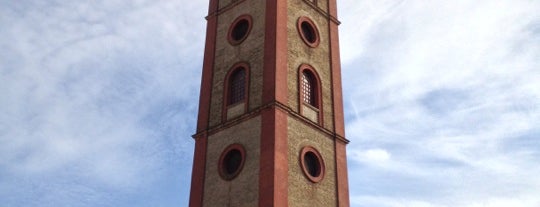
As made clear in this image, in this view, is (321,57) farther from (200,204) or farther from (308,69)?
(200,204)

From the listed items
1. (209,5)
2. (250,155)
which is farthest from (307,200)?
(209,5)

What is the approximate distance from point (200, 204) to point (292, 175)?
392 centimetres

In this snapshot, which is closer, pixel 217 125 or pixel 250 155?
pixel 250 155

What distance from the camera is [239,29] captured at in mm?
28859

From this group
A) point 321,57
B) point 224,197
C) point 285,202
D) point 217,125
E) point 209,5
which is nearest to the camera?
point 285,202

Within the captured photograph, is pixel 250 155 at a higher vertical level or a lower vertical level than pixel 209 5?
lower

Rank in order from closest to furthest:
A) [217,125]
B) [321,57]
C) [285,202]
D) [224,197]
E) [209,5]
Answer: [285,202], [224,197], [217,125], [321,57], [209,5]

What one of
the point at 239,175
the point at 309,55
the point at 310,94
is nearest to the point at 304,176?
the point at 239,175

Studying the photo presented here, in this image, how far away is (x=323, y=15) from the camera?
3025 centimetres

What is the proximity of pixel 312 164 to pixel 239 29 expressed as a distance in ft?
24.3

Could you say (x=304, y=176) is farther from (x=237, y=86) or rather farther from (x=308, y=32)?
(x=308, y=32)

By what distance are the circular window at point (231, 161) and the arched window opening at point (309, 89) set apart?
3.77m

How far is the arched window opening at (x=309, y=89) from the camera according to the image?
88.3 ft

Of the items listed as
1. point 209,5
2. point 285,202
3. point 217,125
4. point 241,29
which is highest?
point 209,5
